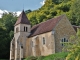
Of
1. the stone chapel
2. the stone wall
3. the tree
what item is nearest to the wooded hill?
the tree

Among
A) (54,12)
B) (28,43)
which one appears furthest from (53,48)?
(54,12)

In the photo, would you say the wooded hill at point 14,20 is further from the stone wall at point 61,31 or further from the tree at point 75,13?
the stone wall at point 61,31

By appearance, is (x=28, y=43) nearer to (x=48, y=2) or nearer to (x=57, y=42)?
(x=57, y=42)

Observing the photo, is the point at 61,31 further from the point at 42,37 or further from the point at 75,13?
the point at 75,13

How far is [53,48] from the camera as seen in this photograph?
42.2m

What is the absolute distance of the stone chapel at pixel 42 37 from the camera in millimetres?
43062

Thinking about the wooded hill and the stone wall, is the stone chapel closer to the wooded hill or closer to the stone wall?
the stone wall

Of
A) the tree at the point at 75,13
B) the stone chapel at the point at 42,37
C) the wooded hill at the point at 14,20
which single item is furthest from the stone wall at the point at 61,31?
the tree at the point at 75,13

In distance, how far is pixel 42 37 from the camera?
1809 inches

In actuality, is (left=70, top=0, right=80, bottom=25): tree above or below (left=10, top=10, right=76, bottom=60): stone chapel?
above

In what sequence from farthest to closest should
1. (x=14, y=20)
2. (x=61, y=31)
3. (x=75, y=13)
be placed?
(x=14, y=20) < (x=75, y=13) < (x=61, y=31)

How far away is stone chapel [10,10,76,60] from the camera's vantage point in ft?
141

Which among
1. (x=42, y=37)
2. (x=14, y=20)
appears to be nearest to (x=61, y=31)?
(x=42, y=37)

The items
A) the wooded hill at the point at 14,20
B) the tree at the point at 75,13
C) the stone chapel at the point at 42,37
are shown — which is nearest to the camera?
the stone chapel at the point at 42,37
